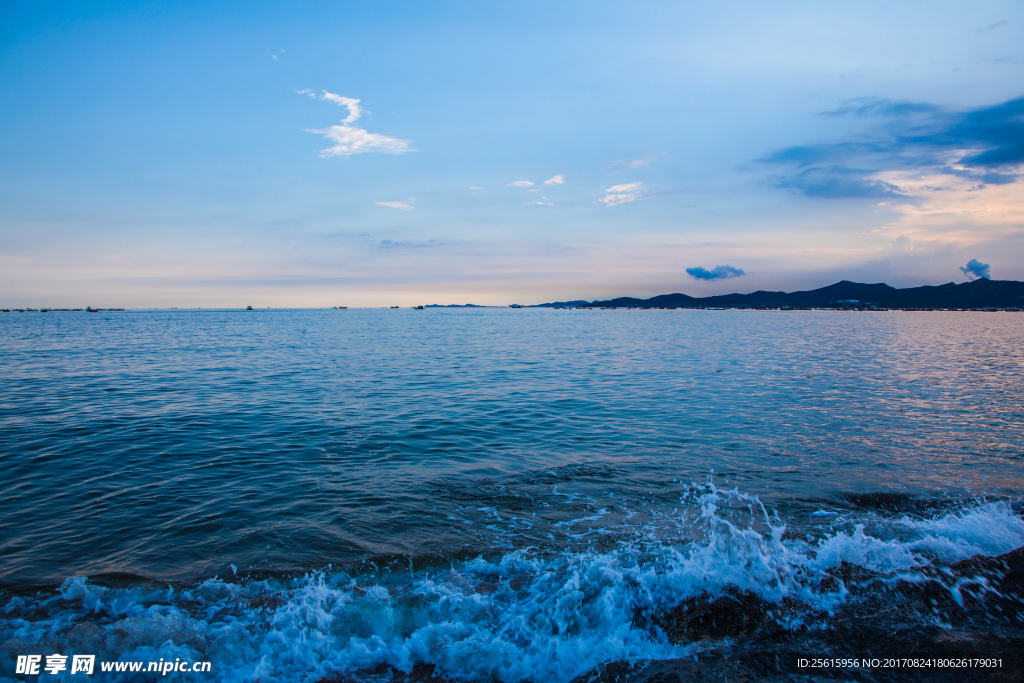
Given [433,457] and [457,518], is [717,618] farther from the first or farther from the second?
[433,457]

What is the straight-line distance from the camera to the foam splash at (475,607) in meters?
6.06

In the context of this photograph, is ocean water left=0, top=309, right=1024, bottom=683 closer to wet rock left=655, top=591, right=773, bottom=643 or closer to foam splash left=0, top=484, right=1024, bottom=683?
foam splash left=0, top=484, right=1024, bottom=683

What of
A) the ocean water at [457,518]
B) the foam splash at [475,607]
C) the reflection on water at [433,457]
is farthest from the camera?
the reflection on water at [433,457]

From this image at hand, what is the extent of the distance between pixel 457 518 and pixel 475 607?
112 inches

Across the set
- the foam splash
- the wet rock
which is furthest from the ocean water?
the wet rock

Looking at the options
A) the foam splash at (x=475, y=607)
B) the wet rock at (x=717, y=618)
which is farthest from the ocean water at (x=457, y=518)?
the wet rock at (x=717, y=618)

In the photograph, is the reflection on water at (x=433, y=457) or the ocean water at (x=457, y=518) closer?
the ocean water at (x=457, y=518)

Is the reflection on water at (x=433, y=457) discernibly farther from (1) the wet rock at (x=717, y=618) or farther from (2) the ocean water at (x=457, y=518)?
(1) the wet rock at (x=717, y=618)

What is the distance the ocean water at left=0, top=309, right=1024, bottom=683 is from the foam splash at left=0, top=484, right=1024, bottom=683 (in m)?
0.04

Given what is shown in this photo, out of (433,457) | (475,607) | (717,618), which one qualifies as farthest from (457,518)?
(717,618)

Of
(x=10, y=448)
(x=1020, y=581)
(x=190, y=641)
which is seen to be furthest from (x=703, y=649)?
(x=10, y=448)

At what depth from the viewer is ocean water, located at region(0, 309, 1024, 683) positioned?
6418 mm

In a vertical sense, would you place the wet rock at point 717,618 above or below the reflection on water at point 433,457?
below

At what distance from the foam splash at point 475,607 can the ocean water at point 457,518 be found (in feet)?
0.12
